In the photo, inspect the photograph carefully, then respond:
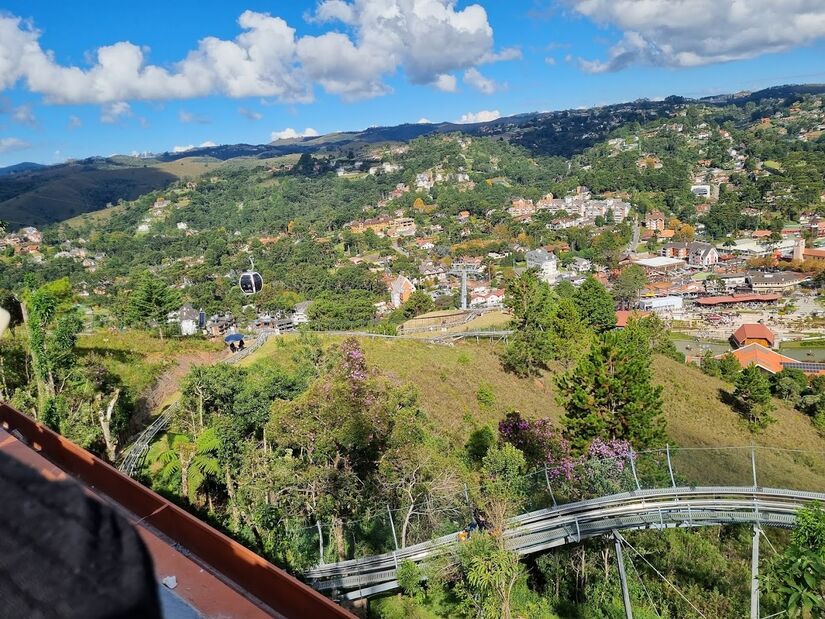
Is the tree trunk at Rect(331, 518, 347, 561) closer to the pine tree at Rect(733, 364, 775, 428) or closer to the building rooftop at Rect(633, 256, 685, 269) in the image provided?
the pine tree at Rect(733, 364, 775, 428)

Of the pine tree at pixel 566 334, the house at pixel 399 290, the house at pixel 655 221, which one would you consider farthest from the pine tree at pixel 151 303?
the house at pixel 655 221

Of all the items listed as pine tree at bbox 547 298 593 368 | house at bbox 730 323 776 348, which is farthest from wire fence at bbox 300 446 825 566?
house at bbox 730 323 776 348

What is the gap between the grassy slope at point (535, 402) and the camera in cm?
1373

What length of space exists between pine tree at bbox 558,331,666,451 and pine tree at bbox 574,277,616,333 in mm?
13650

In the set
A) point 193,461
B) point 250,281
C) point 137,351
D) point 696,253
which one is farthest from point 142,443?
point 696,253

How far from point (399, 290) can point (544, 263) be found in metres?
17.8

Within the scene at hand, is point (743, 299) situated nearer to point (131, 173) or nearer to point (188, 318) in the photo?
point (188, 318)

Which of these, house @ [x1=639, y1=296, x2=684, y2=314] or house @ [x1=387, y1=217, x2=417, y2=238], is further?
house @ [x1=387, y1=217, x2=417, y2=238]

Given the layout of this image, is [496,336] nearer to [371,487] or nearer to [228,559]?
[371,487]

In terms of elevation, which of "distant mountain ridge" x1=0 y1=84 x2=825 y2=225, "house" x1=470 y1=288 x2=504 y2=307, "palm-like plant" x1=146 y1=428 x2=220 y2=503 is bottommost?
"house" x1=470 y1=288 x2=504 y2=307

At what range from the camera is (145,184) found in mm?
128750

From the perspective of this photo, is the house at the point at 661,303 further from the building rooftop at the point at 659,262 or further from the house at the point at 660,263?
the building rooftop at the point at 659,262

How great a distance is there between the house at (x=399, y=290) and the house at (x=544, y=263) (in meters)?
14.4

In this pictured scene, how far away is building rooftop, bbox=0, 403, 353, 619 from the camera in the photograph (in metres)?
0.95
